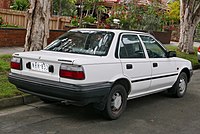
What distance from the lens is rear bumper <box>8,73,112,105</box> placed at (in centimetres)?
507

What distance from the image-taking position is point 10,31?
12797 mm

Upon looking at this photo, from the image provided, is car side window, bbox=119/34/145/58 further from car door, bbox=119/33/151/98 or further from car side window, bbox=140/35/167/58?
car side window, bbox=140/35/167/58

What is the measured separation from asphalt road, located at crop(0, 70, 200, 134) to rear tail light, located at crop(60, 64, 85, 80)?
2.74 feet

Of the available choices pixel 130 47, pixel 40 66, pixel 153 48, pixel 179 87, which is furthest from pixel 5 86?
pixel 179 87

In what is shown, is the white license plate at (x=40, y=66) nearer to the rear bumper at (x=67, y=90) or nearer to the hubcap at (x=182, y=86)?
the rear bumper at (x=67, y=90)

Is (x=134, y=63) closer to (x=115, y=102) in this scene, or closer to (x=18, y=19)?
(x=115, y=102)

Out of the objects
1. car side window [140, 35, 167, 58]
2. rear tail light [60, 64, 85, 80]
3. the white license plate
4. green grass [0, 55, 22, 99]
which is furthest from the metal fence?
rear tail light [60, 64, 85, 80]

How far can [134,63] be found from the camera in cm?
609

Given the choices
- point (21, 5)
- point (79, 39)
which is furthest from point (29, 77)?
point (21, 5)

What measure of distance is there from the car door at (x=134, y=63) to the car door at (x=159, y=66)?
0.22 metres

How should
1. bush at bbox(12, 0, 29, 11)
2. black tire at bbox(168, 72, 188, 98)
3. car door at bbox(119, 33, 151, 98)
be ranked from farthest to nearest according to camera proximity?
1. bush at bbox(12, 0, 29, 11)
2. black tire at bbox(168, 72, 188, 98)
3. car door at bbox(119, 33, 151, 98)

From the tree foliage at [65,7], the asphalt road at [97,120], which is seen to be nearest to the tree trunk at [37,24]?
the asphalt road at [97,120]

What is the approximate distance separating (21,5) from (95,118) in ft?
49.9

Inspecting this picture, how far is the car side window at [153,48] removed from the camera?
6770mm
